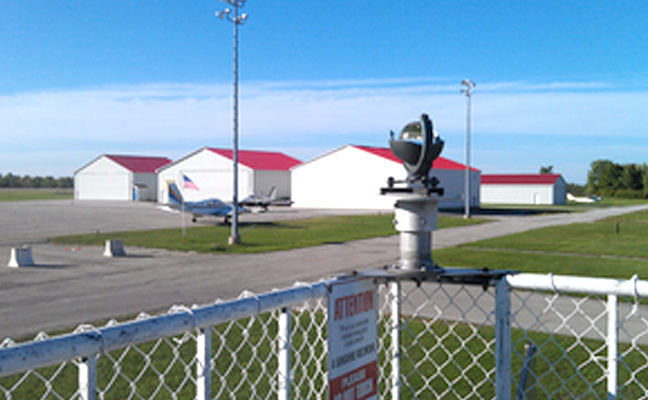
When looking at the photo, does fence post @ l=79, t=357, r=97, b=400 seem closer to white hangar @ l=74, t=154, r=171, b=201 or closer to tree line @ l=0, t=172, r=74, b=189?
white hangar @ l=74, t=154, r=171, b=201

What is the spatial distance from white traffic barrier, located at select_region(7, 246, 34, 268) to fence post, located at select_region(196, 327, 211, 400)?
16.1 m


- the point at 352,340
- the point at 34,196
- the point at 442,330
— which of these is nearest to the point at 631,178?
the point at 34,196

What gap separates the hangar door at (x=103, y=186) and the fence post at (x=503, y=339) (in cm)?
7402

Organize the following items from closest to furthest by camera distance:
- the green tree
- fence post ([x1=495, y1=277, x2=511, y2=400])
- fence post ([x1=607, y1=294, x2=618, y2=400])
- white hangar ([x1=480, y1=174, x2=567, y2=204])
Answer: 1. fence post ([x1=607, y1=294, x2=618, y2=400])
2. fence post ([x1=495, y1=277, x2=511, y2=400])
3. white hangar ([x1=480, y1=174, x2=567, y2=204])
4. the green tree

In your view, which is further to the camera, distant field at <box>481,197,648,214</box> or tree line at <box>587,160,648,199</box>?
tree line at <box>587,160,648,199</box>

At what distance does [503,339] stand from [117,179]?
251 feet

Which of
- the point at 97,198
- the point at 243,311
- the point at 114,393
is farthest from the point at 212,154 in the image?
the point at 243,311

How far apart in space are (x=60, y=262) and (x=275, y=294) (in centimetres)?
1646

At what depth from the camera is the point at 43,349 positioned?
159cm

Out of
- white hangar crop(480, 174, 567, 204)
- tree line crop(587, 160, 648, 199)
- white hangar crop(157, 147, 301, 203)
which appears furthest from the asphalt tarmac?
tree line crop(587, 160, 648, 199)

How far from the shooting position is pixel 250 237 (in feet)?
81.3

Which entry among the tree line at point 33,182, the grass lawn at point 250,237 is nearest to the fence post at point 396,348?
the grass lawn at point 250,237

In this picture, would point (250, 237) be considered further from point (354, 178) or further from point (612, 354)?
point (354, 178)

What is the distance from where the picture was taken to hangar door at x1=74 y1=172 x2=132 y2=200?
2874 inches
